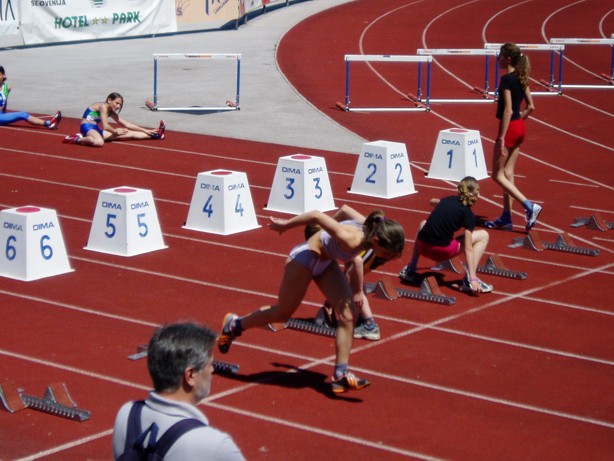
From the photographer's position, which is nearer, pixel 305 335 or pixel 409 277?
pixel 305 335

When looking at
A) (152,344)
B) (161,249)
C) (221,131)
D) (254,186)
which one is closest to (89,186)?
(254,186)

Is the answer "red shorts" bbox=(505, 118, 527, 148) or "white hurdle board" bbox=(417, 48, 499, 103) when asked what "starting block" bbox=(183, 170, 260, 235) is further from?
"white hurdle board" bbox=(417, 48, 499, 103)

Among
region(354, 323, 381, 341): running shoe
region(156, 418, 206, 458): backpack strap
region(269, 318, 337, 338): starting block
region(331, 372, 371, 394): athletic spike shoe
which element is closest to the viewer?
region(156, 418, 206, 458): backpack strap

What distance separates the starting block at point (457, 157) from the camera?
1585 cm

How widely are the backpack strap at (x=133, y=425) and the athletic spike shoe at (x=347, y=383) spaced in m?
3.96

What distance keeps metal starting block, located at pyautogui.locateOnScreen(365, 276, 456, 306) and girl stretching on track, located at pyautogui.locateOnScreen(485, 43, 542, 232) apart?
2704 millimetres

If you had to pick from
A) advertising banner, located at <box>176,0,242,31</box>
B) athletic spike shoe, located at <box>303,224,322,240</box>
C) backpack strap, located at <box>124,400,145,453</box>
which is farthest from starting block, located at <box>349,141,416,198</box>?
advertising banner, located at <box>176,0,242,31</box>

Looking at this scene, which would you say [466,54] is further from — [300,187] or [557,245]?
[557,245]

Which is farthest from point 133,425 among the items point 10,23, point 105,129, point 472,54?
point 10,23

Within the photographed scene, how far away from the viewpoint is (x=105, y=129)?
1738 centimetres

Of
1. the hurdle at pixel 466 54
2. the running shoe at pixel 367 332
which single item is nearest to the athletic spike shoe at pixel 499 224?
the running shoe at pixel 367 332

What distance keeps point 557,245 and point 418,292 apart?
2651 mm

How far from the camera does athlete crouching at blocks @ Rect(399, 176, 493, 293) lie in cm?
1038

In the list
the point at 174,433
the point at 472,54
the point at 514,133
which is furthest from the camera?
the point at 472,54
